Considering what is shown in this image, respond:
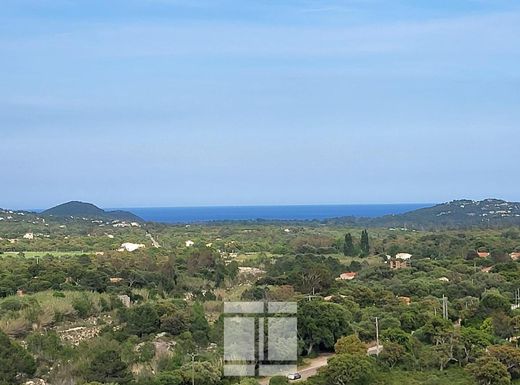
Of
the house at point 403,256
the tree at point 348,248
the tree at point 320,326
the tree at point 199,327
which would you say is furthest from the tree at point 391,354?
the tree at point 348,248

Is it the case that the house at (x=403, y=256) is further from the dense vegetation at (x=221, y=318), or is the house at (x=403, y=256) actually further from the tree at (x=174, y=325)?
the tree at (x=174, y=325)

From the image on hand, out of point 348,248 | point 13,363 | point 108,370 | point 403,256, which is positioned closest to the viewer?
point 108,370

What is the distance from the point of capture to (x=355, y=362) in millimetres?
13992

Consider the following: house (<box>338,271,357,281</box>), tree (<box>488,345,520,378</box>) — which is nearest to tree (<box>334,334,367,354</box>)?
tree (<box>488,345,520,378</box>)

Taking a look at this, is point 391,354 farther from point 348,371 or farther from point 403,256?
point 403,256

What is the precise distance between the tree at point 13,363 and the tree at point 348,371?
586cm

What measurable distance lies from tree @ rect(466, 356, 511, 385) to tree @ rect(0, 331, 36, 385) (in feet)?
29.3

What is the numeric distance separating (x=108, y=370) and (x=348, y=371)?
461 cm

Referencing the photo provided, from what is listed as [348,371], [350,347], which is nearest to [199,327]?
[350,347]

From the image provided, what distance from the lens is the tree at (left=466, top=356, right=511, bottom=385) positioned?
14.0 meters

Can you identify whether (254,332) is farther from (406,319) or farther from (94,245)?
(94,245)

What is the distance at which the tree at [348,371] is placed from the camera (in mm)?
13789

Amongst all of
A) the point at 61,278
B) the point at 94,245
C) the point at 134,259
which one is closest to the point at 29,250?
the point at 94,245

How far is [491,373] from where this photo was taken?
1408cm
